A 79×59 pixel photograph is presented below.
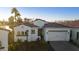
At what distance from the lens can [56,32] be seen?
4.33 m

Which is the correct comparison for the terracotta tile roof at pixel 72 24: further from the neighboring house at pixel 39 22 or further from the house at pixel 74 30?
the neighboring house at pixel 39 22

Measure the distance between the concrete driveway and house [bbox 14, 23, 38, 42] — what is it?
37cm

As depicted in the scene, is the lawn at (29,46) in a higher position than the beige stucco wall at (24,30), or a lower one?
lower

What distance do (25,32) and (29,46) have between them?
0.28 meters

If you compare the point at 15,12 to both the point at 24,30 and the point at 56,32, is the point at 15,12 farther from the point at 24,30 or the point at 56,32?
the point at 56,32

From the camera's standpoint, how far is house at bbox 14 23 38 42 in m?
4.29

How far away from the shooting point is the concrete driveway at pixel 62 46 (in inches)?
170

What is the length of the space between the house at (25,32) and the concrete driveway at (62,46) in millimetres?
366

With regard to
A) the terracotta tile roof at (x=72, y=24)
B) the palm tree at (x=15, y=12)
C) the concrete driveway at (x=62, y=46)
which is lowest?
the concrete driveway at (x=62, y=46)

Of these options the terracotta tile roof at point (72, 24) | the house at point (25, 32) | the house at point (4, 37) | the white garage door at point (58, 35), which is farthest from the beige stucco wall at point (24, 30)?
the terracotta tile roof at point (72, 24)

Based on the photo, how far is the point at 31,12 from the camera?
4277mm

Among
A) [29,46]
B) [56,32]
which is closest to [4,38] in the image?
[29,46]
